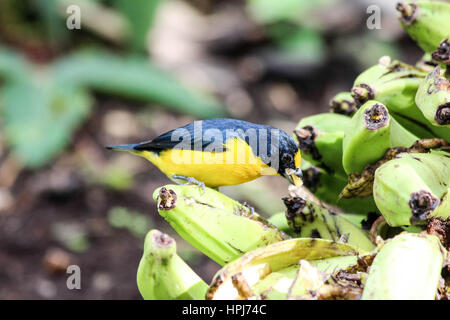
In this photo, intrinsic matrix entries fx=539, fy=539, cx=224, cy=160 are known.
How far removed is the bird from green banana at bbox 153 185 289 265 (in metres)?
0.35

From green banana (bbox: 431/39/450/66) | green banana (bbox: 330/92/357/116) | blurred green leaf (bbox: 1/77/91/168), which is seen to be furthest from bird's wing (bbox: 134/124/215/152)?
blurred green leaf (bbox: 1/77/91/168)

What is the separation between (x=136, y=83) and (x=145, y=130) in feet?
1.51

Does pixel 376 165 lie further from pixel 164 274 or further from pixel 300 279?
pixel 164 274

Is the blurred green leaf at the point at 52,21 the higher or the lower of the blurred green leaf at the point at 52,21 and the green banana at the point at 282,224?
the higher

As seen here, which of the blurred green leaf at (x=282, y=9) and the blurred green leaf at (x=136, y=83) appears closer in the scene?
the blurred green leaf at (x=136, y=83)

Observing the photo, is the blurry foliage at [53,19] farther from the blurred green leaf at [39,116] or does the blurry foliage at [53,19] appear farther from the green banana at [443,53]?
the green banana at [443,53]

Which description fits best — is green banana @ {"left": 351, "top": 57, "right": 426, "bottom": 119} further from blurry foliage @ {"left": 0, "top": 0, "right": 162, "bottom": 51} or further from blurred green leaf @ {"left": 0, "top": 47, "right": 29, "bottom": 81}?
blurry foliage @ {"left": 0, "top": 0, "right": 162, "bottom": 51}

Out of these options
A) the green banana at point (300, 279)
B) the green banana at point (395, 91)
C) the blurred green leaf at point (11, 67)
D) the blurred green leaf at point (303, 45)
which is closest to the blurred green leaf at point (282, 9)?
the blurred green leaf at point (303, 45)

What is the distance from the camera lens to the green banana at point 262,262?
38.7 inches

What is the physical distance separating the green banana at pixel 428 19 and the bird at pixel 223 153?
17.5 inches

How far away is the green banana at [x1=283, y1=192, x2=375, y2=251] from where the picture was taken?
133 cm

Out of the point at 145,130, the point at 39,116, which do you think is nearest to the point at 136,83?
the point at 145,130

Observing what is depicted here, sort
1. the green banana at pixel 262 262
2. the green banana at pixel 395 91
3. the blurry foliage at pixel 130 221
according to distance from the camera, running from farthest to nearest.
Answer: the blurry foliage at pixel 130 221 → the green banana at pixel 395 91 → the green banana at pixel 262 262

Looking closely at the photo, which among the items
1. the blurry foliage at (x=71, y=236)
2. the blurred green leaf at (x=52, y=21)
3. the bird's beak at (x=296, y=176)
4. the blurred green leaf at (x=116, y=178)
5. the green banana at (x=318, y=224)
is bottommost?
the blurry foliage at (x=71, y=236)
